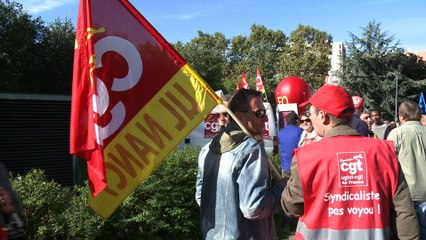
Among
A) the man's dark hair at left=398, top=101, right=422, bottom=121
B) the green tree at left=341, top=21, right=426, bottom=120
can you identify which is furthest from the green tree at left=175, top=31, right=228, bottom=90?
the man's dark hair at left=398, top=101, right=422, bottom=121

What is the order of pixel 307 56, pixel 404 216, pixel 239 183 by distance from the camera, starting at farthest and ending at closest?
pixel 307 56 < pixel 239 183 < pixel 404 216

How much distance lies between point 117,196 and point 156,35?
116cm

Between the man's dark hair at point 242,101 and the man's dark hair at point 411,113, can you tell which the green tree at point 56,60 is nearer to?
the man's dark hair at point 411,113

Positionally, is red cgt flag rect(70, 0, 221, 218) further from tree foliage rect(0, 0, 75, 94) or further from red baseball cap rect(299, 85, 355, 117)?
tree foliage rect(0, 0, 75, 94)

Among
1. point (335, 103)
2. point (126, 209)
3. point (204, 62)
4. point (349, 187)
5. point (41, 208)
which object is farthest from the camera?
point (204, 62)

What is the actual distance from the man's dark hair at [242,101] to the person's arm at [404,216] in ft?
3.50

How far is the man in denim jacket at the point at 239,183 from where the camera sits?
2830 millimetres

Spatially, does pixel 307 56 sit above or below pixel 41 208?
above

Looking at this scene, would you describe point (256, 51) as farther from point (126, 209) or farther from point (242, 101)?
point (242, 101)

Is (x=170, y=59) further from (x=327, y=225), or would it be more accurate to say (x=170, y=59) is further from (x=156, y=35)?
(x=327, y=225)

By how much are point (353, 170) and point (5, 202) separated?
7.23 feet

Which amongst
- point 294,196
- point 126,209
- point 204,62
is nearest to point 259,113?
point 294,196

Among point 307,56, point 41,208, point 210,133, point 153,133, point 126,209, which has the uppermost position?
point 307,56

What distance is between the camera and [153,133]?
3.30m
